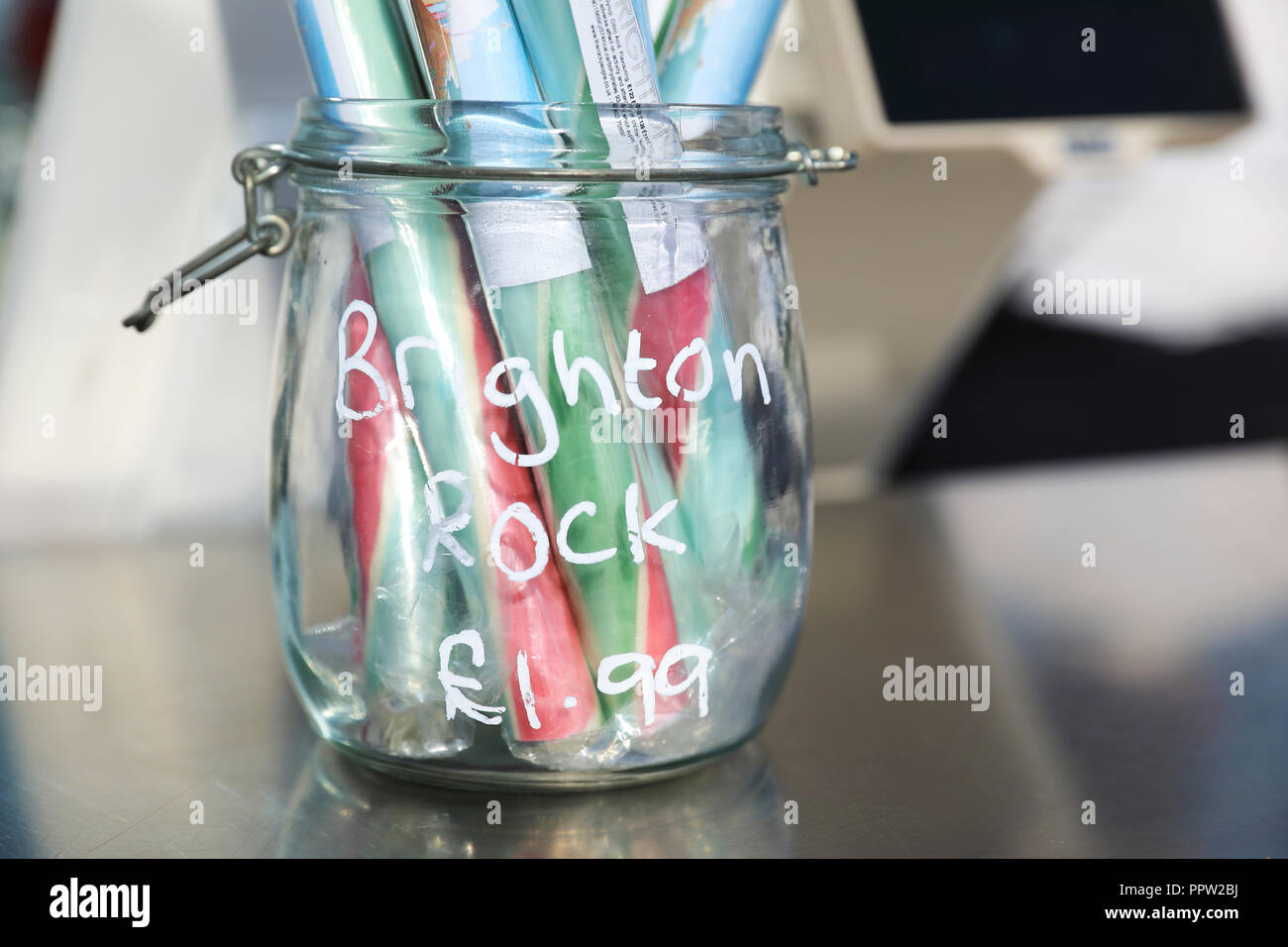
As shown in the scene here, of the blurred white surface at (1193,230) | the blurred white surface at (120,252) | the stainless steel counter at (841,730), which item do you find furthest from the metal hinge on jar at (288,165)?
the blurred white surface at (1193,230)

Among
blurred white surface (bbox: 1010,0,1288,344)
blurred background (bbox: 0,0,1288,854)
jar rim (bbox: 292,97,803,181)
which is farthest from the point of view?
blurred white surface (bbox: 1010,0,1288,344)

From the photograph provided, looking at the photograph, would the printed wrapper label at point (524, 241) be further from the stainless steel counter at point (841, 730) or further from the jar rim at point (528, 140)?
the stainless steel counter at point (841, 730)

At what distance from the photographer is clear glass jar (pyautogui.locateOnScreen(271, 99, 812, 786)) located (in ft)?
1.36

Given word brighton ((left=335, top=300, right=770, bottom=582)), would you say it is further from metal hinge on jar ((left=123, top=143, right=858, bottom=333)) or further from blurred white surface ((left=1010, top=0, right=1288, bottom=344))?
blurred white surface ((left=1010, top=0, right=1288, bottom=344))

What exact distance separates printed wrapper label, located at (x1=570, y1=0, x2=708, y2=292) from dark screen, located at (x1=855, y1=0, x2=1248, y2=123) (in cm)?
36

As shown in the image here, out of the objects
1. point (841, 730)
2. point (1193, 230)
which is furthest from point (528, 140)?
point (1193, 230)

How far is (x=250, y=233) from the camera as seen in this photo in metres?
0.46

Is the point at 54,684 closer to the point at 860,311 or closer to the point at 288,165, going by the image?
the point at 288,165

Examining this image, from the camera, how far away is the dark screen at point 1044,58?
2.57 feet

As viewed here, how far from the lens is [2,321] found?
0.79 meters

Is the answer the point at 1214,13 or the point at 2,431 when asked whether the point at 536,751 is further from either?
the point at 1214,13

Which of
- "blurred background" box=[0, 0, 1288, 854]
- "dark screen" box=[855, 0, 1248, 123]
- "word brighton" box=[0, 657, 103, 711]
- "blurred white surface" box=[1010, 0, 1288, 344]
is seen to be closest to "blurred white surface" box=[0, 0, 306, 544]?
"blurred background" box=[0, 0, 1288, 854]

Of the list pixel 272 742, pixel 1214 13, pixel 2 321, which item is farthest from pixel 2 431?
pixel 1214 13
